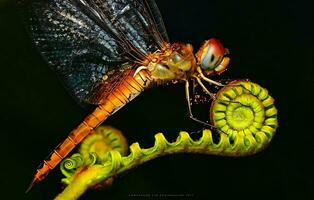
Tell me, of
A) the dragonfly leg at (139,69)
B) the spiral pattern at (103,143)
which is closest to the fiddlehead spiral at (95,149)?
the spiral pattern at (103,143)

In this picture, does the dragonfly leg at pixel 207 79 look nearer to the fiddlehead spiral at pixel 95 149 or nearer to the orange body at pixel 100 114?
the orange body at pixel 100 114

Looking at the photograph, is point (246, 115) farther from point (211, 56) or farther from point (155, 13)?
point (155, 13)

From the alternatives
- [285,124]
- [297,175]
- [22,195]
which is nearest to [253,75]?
[285,124]

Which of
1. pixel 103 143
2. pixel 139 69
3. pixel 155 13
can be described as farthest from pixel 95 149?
pixel 155 13

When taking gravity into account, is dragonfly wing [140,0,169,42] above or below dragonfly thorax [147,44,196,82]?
above

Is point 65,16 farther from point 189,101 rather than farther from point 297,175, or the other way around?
point 297,175

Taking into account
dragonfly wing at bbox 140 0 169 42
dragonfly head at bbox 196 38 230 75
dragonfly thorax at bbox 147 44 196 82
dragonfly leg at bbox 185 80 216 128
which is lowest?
dragonfly leg at bbox 185 80 216 128

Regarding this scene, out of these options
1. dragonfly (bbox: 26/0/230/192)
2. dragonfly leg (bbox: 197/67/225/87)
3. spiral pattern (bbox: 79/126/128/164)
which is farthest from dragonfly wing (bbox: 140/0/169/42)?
spiral pattern (bbox: 79/126/128/164)

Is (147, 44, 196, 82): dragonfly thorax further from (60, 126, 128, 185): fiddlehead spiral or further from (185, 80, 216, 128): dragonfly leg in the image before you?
(60, 126, 128, 185): fiddlehead spiral
